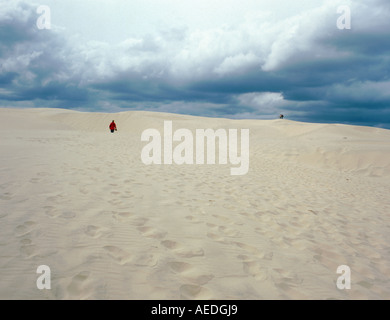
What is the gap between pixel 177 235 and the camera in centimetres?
368

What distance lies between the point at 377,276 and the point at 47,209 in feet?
17.3

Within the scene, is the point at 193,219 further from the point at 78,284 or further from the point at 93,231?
the point at 78,284

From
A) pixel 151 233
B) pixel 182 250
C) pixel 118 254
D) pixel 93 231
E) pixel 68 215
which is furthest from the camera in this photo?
pixel 68 215

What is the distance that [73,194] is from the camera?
4840mm

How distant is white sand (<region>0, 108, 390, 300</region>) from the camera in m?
2.59

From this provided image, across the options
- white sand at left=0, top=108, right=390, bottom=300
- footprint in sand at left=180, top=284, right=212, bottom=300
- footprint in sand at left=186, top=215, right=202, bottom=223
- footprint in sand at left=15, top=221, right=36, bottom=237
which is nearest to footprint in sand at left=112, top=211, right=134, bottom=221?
white sand at left=0, top=108, right=390, bottom=300

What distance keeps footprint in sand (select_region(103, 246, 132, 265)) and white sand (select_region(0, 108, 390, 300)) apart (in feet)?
0.04

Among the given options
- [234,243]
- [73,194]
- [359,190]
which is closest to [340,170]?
[359,190]

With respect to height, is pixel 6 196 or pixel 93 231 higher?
pixel 6 196

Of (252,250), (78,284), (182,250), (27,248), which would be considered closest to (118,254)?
(78,284)

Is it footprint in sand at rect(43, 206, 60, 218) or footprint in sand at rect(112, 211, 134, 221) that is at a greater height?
footprint in sand at rect(43, 206, 60, 218)

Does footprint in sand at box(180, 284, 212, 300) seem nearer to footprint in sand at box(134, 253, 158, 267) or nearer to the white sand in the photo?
the white sand

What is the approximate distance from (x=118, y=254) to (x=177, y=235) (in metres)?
0.98

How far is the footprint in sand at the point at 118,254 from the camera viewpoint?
2883mm
